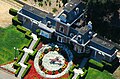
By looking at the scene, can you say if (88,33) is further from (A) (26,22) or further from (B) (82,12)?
(A) (26,22)

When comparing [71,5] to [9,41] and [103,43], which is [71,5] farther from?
[9,41]

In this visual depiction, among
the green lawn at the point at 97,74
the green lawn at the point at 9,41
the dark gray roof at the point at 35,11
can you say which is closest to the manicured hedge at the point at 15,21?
the green lawn at the point at 9,41

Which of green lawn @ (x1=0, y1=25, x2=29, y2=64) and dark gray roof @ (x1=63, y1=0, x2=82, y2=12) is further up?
dark gray roof @ (x1=63, y1=0, x2=82, y2=12)

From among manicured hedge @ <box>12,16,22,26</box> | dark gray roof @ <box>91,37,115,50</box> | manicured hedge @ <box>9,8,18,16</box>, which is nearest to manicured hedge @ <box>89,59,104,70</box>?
dark gray roof @ <box>91,37,115,50</box>

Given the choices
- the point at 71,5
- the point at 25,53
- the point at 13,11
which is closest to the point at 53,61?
the point at 25,53

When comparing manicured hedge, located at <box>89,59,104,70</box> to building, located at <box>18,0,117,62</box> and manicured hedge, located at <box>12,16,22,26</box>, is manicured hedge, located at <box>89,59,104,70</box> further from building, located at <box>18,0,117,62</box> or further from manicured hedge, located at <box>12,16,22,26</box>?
manicured hedge, located at <box>12,16,22,26</box>

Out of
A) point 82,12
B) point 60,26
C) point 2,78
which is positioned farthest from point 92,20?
point 2,78
